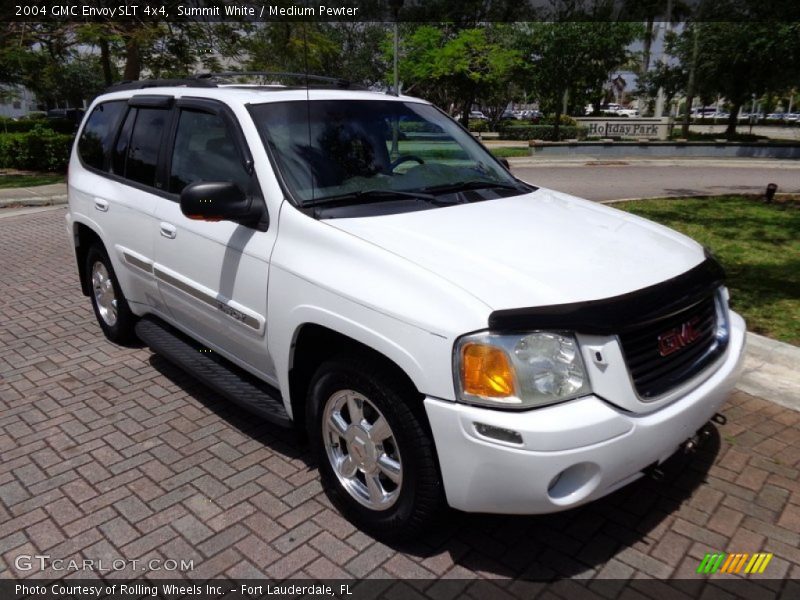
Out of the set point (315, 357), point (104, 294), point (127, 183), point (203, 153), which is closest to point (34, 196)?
point (104, 294)

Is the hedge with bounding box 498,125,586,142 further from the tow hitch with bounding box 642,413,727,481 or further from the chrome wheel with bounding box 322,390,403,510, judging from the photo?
the chrome wheel with bounding box 322,390,403,510

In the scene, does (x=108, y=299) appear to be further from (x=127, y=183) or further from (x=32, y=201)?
(x=32, y=201)

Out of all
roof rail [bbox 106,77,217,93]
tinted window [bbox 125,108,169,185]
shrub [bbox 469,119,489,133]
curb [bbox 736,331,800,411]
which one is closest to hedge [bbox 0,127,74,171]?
roof rail [bbox 106,77,217,93]

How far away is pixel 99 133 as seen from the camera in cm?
497

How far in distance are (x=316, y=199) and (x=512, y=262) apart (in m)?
1.07

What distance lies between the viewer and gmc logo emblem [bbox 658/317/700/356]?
263cm

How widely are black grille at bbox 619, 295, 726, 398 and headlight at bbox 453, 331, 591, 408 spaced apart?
0.27 meters

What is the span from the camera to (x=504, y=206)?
344 centimetres

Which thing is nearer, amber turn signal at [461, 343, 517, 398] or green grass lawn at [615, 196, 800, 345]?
amber turn signal at [461, 343, 517, 398]

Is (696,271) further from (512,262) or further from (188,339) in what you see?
(188,339)

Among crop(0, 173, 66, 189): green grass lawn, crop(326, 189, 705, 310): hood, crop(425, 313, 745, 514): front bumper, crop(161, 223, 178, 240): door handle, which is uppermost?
crop(326, 189, 705, 310): hood

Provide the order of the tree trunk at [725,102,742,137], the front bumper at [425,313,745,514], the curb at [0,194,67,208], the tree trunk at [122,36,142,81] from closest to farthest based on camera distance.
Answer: the front bumper at [425,313,745,514]
the curb at [0,194,67,208]
the tree trunk at [122,36,142,81]
the tree trunk at [725,102,742,137]

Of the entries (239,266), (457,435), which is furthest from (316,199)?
(457,435)

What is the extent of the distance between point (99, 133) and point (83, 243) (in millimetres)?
967
